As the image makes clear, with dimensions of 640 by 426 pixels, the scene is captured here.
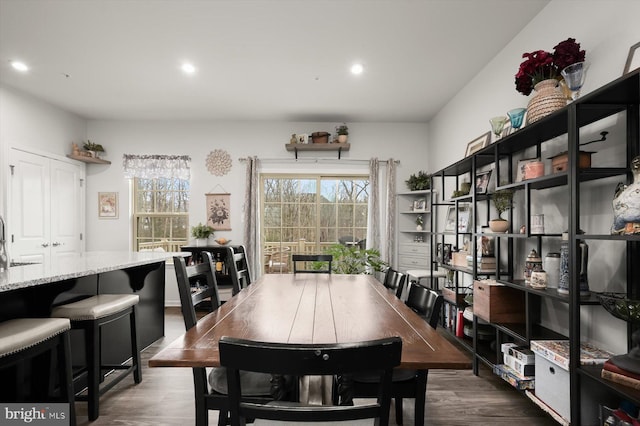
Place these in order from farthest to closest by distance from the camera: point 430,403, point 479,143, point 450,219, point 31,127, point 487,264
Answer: point 31,127 → point 450,219 → point 479,143 → point 487,264 → point 430,403

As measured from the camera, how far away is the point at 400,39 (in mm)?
2930

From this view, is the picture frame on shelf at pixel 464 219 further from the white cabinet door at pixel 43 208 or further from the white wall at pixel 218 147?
the white cabinet door at pixel 43 208

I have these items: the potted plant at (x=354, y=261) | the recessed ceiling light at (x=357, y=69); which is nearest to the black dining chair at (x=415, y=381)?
the recessed ceiling light at (x=357, y=69)

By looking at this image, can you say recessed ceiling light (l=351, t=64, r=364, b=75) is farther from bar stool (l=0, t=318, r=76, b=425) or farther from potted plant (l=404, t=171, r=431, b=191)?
bar stool (l=0, t=318, r=76, b=425)

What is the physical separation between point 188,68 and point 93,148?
2.55 meters

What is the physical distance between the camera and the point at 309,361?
770mm

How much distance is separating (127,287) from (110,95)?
2.58 meters

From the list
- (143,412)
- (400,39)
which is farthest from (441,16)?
(143,412)

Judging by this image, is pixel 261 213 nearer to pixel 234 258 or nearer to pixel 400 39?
pixel 234 258

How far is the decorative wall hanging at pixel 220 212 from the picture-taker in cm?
517

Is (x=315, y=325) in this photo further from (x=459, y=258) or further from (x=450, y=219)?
(x=450, y=219)

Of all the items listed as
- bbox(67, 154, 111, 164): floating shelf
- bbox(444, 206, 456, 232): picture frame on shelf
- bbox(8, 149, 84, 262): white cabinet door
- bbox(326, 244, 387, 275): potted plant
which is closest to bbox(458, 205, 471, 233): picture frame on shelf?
bbox(444, 206, 456, 232): picture frame on shelf

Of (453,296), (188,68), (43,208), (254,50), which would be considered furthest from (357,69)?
(43,208)

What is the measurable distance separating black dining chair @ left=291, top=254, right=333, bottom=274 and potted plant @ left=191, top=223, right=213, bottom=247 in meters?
1.37
